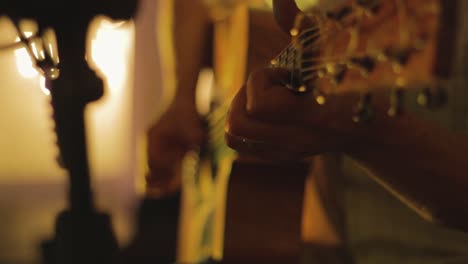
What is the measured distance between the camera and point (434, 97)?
31 cm

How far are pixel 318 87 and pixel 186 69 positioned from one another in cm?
67

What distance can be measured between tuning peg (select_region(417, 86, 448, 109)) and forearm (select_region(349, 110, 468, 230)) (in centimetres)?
12

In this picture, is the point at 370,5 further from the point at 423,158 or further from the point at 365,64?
the point at 423,158

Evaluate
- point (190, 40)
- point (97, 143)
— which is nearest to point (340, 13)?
point (190, 40)

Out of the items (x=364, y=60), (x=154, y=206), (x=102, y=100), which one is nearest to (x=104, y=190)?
(x=154, y=206)

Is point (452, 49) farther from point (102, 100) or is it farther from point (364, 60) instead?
point (102, 100)

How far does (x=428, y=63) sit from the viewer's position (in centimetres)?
31

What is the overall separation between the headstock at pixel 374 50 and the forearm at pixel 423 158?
0.07 meters

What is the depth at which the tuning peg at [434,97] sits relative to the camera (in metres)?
0.31

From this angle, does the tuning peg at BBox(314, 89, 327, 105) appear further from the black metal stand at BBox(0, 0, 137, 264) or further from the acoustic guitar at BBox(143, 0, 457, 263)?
the black metal stand at BBox(0, 0, 137, 264)

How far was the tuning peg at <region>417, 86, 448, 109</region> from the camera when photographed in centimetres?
31

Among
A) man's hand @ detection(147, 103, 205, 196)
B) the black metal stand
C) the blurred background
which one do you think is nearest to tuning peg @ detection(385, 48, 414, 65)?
the black metal stand

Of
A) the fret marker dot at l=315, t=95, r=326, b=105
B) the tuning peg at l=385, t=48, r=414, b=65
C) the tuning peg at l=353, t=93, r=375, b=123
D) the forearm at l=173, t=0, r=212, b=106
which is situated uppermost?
the tuning peg at l=385, t=48, r=414, b=65

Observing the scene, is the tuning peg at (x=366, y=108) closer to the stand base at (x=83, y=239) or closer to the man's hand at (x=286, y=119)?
the man's hand at (x=286, y=119)
